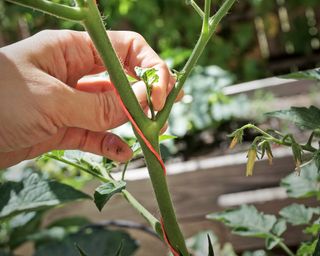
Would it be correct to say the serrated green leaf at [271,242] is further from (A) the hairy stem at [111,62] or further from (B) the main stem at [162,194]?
(A) the hairy stem at [111,62]

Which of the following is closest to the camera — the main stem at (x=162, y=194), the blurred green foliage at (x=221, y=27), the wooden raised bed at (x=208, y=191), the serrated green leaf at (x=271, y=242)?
the main stem at (x=162, y=194)

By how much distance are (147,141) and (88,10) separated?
0.18m

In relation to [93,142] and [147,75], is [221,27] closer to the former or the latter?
[93,142]

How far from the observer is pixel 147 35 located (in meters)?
3.45

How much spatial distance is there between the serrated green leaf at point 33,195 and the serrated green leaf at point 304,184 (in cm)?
44

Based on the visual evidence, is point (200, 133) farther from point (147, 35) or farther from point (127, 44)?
point (127, 44)

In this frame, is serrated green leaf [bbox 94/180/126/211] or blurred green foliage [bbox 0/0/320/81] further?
blurred green foliage [bbox 0/0/320/81]

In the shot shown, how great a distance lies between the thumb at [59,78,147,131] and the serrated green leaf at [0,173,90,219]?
220 mm

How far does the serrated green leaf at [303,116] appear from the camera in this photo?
857mm

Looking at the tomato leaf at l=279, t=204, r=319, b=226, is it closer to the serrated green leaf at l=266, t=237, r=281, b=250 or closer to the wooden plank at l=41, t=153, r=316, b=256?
the serrated green leaf at l=266, t=237, r=281, b=250

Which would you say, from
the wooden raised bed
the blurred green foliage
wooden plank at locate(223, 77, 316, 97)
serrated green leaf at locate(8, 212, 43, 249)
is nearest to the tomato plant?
serrated green leaf at locate(8, 212, 43, 249)

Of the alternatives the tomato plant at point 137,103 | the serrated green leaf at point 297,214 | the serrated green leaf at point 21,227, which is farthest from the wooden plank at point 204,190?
the tomato plant at point 137,103

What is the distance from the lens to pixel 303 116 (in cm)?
88

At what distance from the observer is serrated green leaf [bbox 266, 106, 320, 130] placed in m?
0.86
